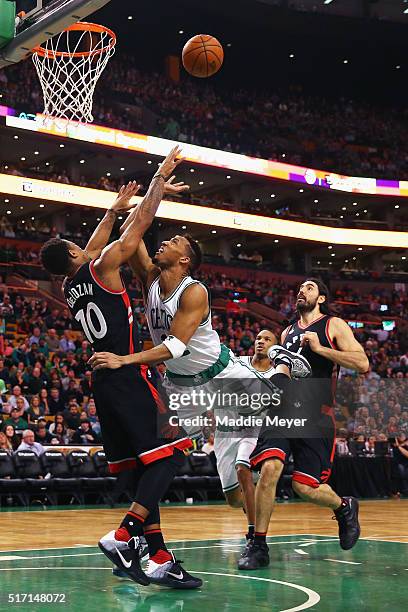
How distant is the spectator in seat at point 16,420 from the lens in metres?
14.9

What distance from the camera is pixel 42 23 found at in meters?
7.63

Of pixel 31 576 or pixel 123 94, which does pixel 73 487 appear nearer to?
pixel 31 576

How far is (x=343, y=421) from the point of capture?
22.0m

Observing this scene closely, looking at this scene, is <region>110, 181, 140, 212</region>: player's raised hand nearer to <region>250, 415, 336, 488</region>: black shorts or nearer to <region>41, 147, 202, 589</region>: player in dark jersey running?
<region>41, 147, 202, 589</region>: player in dark jersey running

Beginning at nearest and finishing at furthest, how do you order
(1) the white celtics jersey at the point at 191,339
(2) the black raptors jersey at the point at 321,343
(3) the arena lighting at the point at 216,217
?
1. (1) the white celtics jersey at the point at 191,339
2. (2) the black raptors jersey at the point at 321,343
3. (3) the arena lighting at the point at 216,217

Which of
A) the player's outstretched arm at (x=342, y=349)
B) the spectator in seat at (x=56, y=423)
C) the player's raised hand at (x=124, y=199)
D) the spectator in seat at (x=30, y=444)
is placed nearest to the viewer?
the player's raised hand at (x=124, y=199)

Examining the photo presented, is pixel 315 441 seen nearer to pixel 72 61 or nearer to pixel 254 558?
pixel 254 558

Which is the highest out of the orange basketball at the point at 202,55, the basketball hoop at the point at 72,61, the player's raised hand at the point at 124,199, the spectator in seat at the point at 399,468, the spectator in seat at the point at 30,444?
the basketball hoop at the point at 72,61

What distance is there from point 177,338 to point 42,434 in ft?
32.4

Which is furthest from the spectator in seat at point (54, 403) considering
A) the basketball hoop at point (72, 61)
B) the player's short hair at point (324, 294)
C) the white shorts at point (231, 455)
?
the player's short hair at point (324, 294)

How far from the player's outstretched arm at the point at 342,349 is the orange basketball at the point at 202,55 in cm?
503

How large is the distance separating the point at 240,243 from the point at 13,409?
26.2 meters

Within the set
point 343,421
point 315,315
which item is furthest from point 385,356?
point 315,315

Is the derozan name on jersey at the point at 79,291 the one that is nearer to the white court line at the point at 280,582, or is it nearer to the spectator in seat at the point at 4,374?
the white court line at the point at 280,582
